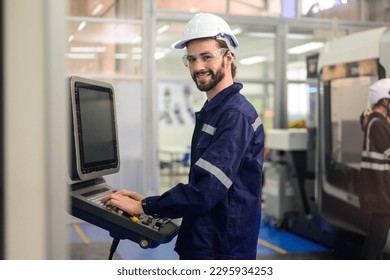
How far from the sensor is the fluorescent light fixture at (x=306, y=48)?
601 cm

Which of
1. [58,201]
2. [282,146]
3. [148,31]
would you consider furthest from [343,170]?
[58,201]

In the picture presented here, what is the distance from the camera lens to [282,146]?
16.4 ft

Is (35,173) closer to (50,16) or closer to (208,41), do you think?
(50,16)

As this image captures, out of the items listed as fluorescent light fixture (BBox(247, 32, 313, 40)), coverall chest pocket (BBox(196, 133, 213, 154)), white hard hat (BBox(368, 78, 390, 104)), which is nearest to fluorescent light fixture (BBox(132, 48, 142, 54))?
white hard hat (BBox(368, 78, 390, 104))

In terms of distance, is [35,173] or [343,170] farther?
[343,170]

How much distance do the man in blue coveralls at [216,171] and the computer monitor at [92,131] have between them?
0.42 feet

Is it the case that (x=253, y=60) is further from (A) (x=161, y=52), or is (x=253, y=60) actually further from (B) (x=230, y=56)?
(B) (x=230, y=56)

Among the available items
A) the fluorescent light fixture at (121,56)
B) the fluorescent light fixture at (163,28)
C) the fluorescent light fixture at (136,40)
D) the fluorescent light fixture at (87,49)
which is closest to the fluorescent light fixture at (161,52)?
the fluorescent light fixture at (163,28)

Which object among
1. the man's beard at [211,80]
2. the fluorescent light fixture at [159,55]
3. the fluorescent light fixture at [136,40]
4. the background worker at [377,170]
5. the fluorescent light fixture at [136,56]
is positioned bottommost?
the background worker at [377,170]

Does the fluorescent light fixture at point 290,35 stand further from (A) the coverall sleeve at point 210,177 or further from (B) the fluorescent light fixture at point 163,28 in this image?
(A) the coverall sleeve at point 210,177

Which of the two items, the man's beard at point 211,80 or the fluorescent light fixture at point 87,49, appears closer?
the man's beard at point 211,80

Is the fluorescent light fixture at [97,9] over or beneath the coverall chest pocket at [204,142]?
over

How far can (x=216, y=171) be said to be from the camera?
1547mm

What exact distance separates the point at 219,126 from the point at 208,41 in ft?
0.95
